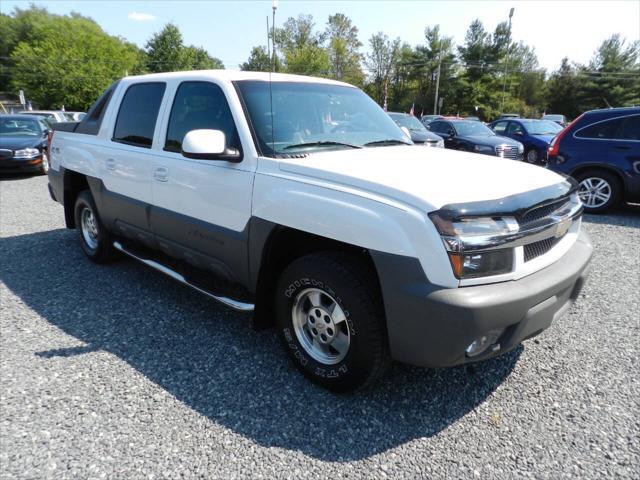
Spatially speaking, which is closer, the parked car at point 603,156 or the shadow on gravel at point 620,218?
the shadow on gravel at point 620,218

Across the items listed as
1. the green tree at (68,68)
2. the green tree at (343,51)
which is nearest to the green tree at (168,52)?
the green tree at (68,68)

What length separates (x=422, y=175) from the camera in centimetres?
245

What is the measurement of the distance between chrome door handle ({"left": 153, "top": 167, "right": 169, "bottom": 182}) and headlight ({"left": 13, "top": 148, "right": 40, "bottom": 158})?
973 cm

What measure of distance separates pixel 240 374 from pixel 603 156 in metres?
7.48

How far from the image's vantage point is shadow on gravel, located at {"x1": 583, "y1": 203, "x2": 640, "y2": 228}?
7137 millimetres

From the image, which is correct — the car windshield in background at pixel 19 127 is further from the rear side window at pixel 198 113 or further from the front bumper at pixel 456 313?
the front bumper at pixel 456 313

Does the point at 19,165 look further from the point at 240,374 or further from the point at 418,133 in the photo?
the point at 240,374

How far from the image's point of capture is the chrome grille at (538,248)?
7.59 feet

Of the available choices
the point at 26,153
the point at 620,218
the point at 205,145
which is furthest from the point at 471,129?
the point at 26,153

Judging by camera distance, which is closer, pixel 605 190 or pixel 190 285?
pixel 190 285

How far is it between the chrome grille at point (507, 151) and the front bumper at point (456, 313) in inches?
395

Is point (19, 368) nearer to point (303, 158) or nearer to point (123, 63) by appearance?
point (303, 158)


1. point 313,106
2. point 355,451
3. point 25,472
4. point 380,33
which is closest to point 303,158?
point 313,106

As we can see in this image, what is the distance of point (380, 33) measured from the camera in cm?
6494
